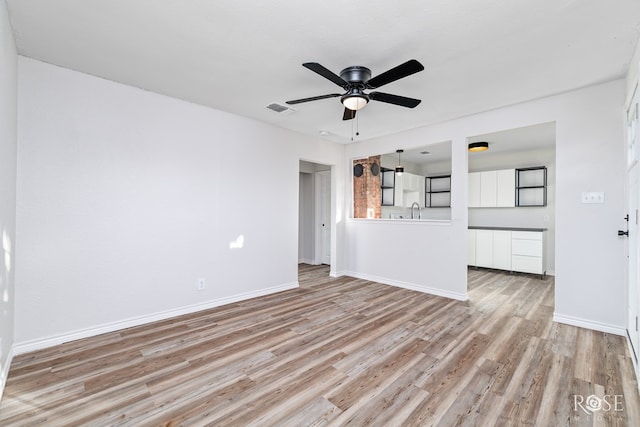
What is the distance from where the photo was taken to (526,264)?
5453 mm

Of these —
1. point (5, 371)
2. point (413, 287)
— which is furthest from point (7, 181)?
point (413, 287)

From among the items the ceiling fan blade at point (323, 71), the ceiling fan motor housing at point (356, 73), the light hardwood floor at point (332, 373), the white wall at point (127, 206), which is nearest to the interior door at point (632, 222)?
the light hardwood floor at point (332, 373)

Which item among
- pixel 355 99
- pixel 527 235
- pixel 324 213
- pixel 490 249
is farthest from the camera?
pixel 324 213

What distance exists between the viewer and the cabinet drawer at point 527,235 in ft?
17.5

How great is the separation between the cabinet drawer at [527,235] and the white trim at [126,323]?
4713mm

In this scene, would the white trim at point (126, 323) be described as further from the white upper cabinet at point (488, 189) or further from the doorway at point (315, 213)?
the white upper cabinet at point (488, 189)

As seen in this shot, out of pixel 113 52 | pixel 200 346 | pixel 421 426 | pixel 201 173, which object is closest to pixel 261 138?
pixel 201 173

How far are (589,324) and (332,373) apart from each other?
285 centimetres

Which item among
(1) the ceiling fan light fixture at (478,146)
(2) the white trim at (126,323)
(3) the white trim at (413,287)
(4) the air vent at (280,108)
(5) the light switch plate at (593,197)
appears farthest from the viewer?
(1) the ceiling fan light fixture at (478,146)

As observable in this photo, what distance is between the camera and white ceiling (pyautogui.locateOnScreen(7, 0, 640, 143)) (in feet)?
6.28

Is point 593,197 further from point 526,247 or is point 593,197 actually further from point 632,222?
point 526,247

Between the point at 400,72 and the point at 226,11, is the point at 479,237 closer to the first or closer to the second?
the point at 400,72

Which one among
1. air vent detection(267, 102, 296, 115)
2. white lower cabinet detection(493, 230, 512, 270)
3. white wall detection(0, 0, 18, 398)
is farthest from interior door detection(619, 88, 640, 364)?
white wall detection(0, 0, 18, 398)

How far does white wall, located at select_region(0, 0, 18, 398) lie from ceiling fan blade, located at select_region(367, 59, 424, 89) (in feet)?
8.14
